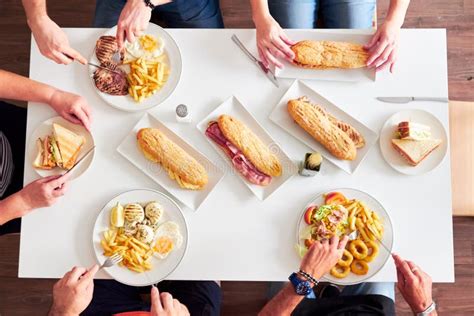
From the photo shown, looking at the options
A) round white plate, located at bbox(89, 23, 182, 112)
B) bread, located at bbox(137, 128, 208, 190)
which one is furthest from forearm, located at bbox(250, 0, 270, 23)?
bread, located at bbox(137, 128, 208, 190)

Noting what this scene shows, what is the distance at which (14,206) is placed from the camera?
1548mm

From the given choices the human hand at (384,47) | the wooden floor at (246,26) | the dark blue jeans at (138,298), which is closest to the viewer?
the human hand at (384,47)

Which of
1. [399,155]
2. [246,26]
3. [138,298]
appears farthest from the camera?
[246,26]

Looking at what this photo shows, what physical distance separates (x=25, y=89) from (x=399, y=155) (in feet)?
4.19

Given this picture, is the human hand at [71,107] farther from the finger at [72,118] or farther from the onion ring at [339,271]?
the onion ring at [339,271]

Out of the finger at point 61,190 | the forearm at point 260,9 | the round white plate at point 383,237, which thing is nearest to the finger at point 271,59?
the forearm at point 260,9

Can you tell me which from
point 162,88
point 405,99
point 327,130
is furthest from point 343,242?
point 162,88

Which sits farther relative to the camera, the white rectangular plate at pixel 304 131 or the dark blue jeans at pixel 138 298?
the dark blue jeans at pixel 138 298

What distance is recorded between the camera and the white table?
5.15 feet

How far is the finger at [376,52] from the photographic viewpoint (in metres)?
1.57

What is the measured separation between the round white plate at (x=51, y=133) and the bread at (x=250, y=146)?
456mm

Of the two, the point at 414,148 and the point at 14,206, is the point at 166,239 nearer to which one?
the point at 14,206

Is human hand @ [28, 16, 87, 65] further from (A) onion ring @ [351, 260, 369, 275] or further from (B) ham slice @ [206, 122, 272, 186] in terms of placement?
(A) onion ring @ [351, 260, 369, 275]

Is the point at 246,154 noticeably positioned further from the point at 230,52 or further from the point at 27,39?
the point at 27,39
